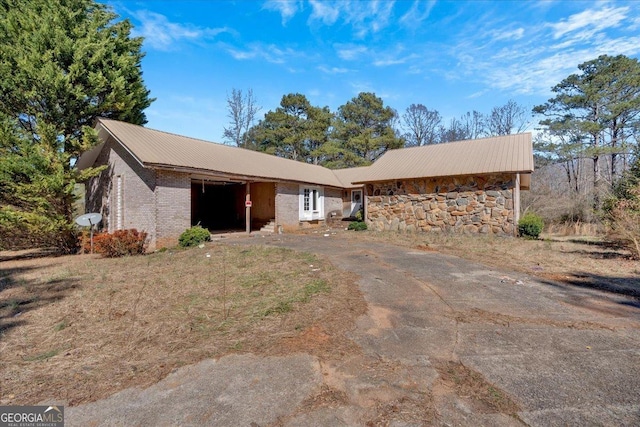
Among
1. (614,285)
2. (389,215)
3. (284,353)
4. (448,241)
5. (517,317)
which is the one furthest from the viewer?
(389,215)

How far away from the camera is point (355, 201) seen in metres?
23.6

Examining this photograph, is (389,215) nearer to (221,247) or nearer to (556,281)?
(221,247)

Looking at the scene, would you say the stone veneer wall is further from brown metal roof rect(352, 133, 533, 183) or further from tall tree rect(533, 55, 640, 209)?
tall tree rect(533, 55, 640, 209)

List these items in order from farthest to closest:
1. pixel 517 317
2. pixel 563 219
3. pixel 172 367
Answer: pixel 563 219 < pixel 517 317 < pixel 172 367

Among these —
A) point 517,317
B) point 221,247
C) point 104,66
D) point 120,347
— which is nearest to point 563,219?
point 517,317

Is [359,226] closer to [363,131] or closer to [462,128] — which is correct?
[363,131]

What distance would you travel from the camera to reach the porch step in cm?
1681

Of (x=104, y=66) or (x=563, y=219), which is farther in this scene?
(x=563, y=219)

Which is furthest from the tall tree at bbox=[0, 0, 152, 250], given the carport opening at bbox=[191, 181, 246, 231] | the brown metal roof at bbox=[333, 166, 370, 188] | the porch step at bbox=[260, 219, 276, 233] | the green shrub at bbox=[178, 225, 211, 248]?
the brown metal roof at bbox=[333, 166, 370, 188]

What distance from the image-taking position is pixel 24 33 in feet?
35.7

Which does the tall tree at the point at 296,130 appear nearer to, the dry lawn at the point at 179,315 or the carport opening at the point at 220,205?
the carport opening at the point at 220,205

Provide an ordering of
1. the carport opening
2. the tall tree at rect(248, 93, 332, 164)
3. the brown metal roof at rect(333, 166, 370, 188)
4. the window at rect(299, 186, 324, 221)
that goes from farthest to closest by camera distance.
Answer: the tall tree at rect(248, 93, 332, 164)
the brown metal roof at rect(333, 166, 370, 188)
the carport opening
the window at rect(299, 186, 324, 221)

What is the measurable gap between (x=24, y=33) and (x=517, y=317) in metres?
17.0

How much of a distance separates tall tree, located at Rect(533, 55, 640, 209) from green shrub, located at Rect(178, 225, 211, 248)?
25.0m
